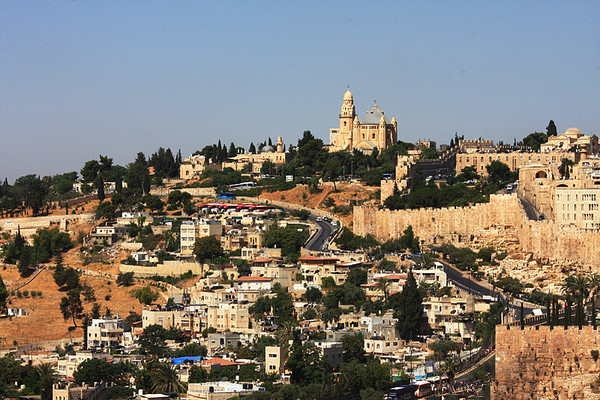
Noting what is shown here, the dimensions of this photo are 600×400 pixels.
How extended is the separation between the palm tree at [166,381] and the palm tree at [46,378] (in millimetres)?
4517

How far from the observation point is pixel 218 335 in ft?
207

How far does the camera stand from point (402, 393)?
47719 mm

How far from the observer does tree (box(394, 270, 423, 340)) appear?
2371 inches

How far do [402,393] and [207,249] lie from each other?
35.1 meters

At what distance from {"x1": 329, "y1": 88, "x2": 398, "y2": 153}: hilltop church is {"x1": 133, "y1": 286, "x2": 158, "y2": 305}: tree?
39.0 m

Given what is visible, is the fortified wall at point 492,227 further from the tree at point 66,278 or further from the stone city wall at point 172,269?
the tree at point 66,278

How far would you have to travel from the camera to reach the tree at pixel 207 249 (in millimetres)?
81000

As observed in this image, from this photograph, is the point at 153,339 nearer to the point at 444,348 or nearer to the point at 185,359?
the point at 185,359

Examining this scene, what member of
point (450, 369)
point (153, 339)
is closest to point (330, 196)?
point (153, 339)

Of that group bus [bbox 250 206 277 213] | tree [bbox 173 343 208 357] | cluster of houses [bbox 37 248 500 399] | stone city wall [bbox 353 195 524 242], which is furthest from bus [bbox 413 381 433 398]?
bus [bbox 250 206 277 213]

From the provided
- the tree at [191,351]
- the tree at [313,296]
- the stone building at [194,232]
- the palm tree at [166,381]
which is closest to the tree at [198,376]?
the palm tree at [166,381]

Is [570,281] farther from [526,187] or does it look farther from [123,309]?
[123,309]

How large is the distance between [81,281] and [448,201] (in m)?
25.4

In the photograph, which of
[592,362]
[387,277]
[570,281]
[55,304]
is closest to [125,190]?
[55,304]
